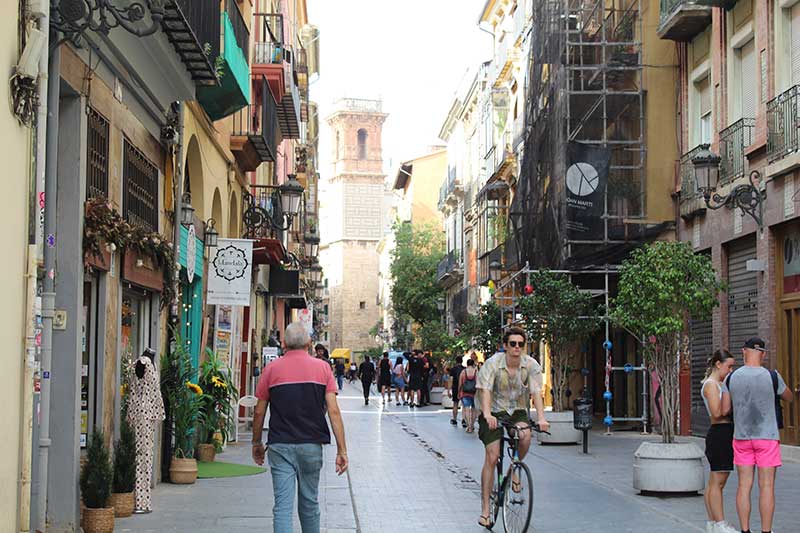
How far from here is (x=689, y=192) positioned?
78.3ft

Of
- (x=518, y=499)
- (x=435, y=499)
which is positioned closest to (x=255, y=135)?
(x=435, y=499)

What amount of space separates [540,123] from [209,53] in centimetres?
1605

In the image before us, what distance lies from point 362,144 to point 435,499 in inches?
4341

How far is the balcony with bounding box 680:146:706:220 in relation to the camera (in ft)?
76.1

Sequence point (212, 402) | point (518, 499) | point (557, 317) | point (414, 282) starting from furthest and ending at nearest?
point (414, 282) < point (557, 317) < point (212, 402) < point (518, 499)

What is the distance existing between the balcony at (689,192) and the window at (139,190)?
12269 millimetres

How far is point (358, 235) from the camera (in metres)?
118

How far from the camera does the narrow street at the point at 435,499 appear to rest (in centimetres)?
1125

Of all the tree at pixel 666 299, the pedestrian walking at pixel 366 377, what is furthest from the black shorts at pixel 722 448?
the pedestrian walking at pixel 366 377

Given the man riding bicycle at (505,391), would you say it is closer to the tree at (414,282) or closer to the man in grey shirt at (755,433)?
the man in grey shirt at (755,433)

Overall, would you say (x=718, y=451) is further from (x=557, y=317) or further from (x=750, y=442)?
(x=557, y=317)

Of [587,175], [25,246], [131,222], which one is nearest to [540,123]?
[587,175]

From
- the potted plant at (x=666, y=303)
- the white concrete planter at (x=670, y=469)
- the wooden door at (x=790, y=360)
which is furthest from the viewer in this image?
the wooden door at (x=790, y=360)

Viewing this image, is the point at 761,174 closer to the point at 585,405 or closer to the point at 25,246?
the point at 585,405
